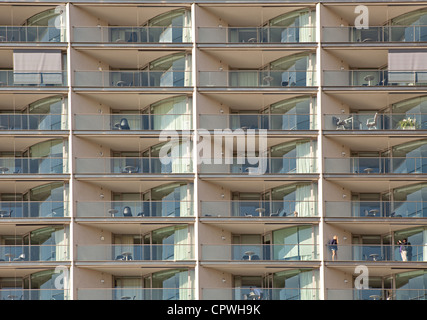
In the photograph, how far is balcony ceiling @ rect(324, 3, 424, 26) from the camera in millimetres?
83625

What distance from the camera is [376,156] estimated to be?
276ft

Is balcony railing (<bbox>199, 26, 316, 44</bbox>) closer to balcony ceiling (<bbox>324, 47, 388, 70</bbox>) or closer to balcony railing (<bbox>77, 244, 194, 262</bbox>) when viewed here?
balcony ceiling (<bbox>324, 47, 388, 70</bbox>)

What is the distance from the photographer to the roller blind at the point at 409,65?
82938mm

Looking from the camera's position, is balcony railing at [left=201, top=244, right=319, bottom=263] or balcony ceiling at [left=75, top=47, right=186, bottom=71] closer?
balcony railing at [left=201, top=244, right=319, bottom=263]

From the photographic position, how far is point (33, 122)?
82750 millimetres

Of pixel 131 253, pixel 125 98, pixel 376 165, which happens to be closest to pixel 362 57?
pixel 376 165

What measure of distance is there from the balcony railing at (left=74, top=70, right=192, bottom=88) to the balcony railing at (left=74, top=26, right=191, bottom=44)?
2.02 meters

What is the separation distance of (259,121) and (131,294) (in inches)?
541

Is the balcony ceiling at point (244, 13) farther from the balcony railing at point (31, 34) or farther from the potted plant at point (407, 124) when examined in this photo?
the potted plant at point (407, 124)

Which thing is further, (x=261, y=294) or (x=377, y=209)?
(x=377, y=209)

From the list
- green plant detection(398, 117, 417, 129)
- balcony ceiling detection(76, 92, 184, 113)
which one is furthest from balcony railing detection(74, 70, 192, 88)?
green plant detection(398, 117, 417, 129)

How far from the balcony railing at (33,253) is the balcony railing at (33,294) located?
2223 mm

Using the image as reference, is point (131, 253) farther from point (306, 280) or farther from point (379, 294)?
point (379, 294)

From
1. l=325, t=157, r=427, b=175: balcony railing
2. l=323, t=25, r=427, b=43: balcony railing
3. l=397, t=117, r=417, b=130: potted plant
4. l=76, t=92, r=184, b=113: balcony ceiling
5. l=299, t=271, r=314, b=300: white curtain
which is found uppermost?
l=323, t=25, r=427, b=43: balcony railing
